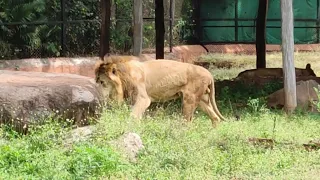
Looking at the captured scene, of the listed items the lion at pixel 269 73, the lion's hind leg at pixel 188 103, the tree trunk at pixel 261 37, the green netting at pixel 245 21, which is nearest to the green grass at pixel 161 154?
the lion's hind leg at pixel 188 103

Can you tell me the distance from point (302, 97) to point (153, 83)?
11.8 feet

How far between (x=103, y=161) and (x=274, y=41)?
18975 millimetres

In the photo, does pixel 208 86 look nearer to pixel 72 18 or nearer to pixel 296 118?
pixel 296 118

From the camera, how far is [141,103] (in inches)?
396

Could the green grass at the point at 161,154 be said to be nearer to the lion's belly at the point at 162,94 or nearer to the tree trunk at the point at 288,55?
the lion's belly at the point at 162,94

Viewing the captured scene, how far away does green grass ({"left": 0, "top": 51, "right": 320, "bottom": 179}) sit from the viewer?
6.99 meters

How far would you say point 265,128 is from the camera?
9.95m

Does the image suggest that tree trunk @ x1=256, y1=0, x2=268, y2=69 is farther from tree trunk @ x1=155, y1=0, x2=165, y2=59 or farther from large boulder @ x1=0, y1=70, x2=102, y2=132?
large boulder @ x1=0, y1=70, x2=102, y2=132

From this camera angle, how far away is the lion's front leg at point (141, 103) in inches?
387

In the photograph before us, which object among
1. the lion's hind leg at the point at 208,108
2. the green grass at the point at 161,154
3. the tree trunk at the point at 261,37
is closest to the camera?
the green grass at the point at 161,154

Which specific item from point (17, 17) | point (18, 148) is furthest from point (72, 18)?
point (18, 148)

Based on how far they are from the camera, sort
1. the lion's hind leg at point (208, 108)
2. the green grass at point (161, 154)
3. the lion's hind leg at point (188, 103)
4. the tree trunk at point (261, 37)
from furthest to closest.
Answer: the tree trunk at point (261, 37) < the lion's hind leg at point (208, 108) < the lion's hind leg at point (188, 103) < the green grass at point (161, 154)

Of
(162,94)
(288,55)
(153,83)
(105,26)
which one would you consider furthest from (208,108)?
(105,26)

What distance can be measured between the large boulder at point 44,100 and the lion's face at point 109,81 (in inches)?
34.2
